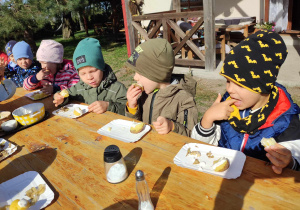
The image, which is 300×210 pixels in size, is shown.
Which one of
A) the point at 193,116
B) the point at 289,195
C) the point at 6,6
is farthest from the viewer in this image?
the point at 6,6

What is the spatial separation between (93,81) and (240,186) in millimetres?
2076

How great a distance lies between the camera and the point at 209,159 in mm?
1348

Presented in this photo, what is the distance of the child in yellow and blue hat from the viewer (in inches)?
57.7

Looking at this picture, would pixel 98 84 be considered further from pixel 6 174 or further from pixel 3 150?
pixel 6 174

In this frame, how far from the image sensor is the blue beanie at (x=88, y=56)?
2.61 metres

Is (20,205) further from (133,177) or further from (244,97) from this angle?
(244,97)

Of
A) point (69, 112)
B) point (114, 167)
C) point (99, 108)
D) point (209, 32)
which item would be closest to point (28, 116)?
point (69, 112)

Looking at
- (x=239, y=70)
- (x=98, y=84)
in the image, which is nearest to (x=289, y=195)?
(x=239, y=70)

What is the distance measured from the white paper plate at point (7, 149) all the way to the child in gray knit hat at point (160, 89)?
98 cm

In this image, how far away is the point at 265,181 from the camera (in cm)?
113

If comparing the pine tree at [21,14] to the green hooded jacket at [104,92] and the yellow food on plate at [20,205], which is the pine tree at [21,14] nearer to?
the green hooded jacket at [104,92]

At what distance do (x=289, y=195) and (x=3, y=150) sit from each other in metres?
1.88

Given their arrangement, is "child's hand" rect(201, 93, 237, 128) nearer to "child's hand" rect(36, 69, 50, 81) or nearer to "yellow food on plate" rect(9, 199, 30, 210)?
"yellow food on plate" rect(9, 199, 30, 210)

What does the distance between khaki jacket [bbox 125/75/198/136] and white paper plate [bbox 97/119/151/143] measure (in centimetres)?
26
